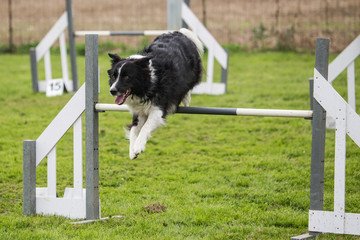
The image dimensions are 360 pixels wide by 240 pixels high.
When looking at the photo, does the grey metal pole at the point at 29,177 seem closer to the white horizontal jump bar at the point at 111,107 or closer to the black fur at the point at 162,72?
the white horizontal jump bar at the point at 111,107

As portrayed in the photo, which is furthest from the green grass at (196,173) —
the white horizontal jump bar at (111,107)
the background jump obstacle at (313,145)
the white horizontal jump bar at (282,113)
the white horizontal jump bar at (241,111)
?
the white horizontal jump bar at (282,113)

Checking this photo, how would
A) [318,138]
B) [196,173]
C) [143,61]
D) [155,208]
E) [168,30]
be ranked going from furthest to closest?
[168,30], [196,173], [155,208], [143,61], [318,138]

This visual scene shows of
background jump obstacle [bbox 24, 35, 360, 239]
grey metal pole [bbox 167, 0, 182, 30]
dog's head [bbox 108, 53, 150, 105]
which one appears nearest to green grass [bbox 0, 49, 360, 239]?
background jump obstacle [bbox 24, 35, 360, 239]

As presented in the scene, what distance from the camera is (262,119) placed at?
27.2ft

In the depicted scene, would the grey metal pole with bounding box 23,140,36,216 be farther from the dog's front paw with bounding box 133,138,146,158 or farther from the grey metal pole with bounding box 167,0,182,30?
the grey metal pole with bounding box 167,0,182,30

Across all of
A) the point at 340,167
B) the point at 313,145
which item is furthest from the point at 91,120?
the point at 340,167

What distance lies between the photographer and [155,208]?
187 inches

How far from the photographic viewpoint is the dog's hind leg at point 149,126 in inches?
164

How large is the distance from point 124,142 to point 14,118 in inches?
89.5

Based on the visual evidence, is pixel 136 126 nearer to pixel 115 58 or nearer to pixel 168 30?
pixel 115 58

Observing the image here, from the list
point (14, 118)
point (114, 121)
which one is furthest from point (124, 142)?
point (14, 118)

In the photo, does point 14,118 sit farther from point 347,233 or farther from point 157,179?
point 347,233

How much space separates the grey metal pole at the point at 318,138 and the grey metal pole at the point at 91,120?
1.77 meters

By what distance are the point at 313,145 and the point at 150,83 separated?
136cm
